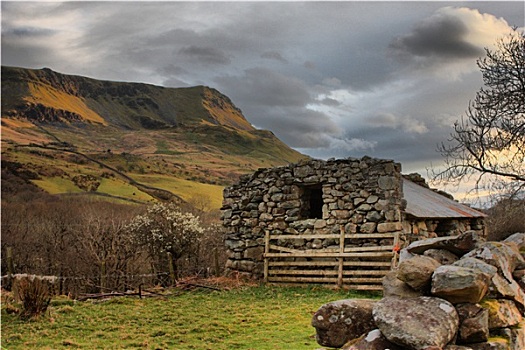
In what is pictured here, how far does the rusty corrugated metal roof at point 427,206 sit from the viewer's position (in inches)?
589

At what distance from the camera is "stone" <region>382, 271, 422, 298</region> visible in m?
4.80

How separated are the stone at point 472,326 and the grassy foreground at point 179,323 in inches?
126

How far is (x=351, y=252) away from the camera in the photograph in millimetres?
13992

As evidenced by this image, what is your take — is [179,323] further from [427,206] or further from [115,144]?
[115,144]

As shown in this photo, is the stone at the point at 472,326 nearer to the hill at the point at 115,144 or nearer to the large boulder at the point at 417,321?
the large boulder at the point at 417,321

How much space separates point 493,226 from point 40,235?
82.0 feet

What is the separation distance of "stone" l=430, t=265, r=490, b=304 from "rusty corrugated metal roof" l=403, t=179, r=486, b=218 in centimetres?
966

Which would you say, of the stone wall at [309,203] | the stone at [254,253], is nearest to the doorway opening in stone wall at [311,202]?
the stone wall at [309,203]

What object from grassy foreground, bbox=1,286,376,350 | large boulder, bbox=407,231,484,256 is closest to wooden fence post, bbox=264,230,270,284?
grassy foreground, bbox=1,286,376,350

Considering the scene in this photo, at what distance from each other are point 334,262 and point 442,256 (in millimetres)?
8596

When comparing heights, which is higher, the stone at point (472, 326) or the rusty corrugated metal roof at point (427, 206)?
the rusty corrugated metal roof at point (427, 206)

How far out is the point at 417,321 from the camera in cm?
423

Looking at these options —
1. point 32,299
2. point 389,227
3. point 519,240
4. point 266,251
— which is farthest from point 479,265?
point 266,251

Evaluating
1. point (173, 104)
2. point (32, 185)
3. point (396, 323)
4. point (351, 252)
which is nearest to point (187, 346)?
point (396, 323)
